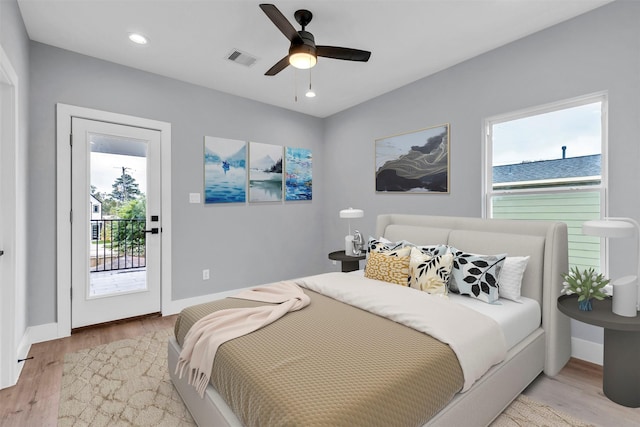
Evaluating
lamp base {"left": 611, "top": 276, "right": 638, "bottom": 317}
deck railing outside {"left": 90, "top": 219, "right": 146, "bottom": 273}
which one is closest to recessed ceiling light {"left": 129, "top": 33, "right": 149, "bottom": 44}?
deck railing outside {"left": 90, "top": 219, "right": 146, "bottom": 273}

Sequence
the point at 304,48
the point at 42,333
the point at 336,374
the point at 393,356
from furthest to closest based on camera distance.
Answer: the point at 42,333 → the point at 304,48 → the point at 393,356 → the point at 336,374

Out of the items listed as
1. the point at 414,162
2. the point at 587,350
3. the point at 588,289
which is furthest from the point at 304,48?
the point at 587,350

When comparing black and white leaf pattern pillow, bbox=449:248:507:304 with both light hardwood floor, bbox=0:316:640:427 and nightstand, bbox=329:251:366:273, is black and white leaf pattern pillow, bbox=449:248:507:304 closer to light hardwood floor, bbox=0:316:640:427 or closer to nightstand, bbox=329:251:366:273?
light hardwood floor, bbox=0:316:640:427

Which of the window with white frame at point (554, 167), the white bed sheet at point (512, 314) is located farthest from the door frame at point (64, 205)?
the window with white frame at point (554, 167)

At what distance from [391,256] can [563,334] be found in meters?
1.38

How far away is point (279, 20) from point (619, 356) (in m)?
3.00

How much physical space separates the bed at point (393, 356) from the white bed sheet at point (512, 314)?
0.04 ft

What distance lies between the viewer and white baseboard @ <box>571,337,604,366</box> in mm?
2396

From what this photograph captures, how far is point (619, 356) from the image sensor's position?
1934 millimetres

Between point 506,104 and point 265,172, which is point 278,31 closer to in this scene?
point 265,172

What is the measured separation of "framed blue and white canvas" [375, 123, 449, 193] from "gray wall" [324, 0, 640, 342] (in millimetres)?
89

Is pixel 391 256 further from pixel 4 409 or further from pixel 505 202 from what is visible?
pixel 4 409

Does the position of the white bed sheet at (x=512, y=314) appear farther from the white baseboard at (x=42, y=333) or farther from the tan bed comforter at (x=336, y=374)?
the white baseboard at (x=42, y=333)

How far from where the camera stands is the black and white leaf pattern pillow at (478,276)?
2.27 m
